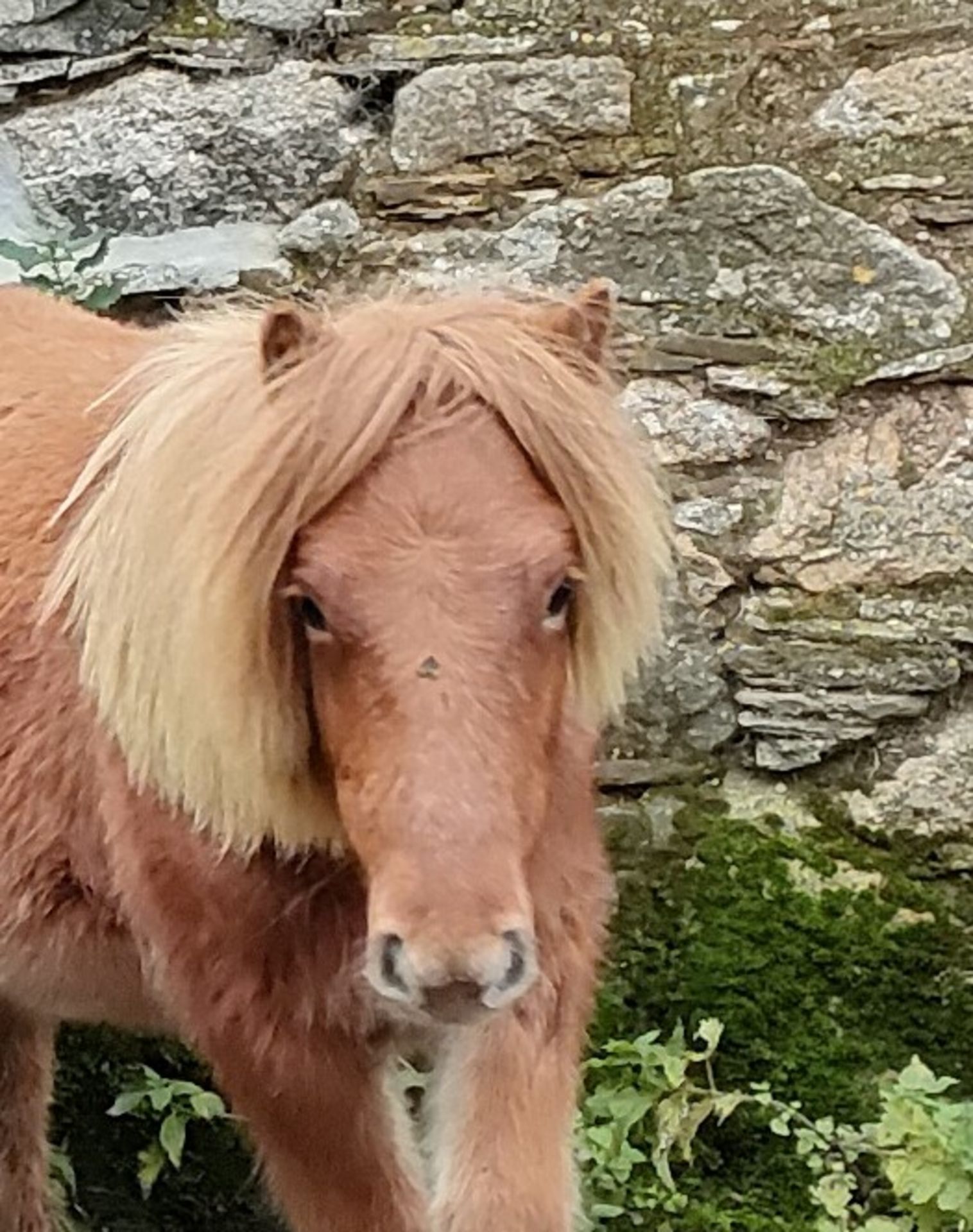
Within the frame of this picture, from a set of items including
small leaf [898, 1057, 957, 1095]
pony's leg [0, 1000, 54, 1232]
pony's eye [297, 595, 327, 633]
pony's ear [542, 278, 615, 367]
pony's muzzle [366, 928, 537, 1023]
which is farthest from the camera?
pony's leg [0, 1000, 54, 1232]

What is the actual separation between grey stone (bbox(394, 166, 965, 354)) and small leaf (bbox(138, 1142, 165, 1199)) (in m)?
1.22

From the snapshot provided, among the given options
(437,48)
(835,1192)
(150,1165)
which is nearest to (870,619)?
(835,1192)

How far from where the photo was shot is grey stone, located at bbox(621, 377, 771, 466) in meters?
2.78

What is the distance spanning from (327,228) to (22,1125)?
126cm

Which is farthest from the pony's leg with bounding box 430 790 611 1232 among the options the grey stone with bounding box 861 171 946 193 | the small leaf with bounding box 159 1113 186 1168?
the grey stone with bounding box 861 171 946 193

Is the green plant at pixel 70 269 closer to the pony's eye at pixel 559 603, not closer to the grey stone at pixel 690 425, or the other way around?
the grey stone at pixel 690 425

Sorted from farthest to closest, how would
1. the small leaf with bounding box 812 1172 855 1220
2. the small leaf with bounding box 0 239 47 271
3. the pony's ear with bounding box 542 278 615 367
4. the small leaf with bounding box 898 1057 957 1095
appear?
the small leaf with bounding box 0 239 47 271, the small leaf with bounding box 812 1172 855 1220, the small leaf with bounding box 898 1057 957 1095, the pony's ear with bounding box 542 278 615 367

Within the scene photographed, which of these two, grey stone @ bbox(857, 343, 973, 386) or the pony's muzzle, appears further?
grey stone @ bbox(857, 343, 973, 386)

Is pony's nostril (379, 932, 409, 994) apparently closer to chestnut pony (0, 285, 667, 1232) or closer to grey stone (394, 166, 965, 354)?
chestnut pony (0, 285, 667, 1232)

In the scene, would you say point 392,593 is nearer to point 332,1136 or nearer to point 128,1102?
point 332,1136

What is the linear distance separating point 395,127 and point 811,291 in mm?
612

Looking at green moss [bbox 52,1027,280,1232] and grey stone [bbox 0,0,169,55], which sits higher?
grey stone [bbox 0,0,169,55]

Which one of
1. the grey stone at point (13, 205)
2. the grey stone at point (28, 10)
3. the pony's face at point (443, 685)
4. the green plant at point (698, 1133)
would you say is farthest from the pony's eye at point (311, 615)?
the grey stone at point (28, 10)

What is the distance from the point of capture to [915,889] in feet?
9.06
